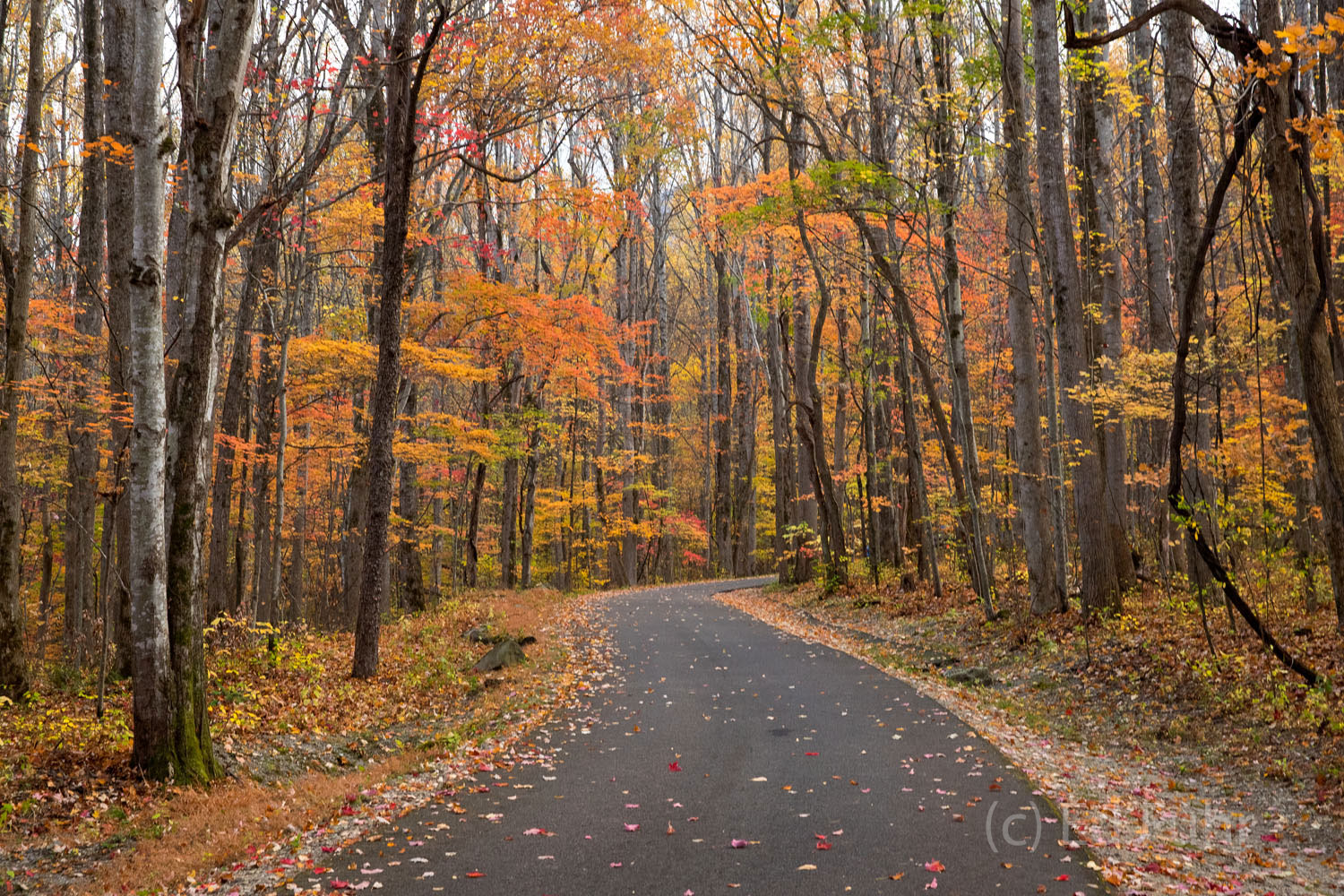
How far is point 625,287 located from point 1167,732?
24.7 meters

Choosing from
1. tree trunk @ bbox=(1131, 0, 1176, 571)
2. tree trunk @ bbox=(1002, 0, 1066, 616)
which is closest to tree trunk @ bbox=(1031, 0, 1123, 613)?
tree trunk @ bbox=(1002, 0, 1066, 616)

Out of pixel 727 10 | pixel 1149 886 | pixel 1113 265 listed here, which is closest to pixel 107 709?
pixel 1149 886

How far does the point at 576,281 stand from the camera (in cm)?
2977

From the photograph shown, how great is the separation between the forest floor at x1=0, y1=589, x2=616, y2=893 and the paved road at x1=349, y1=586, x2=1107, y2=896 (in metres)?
0.97

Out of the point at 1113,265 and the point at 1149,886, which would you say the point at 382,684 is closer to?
the point at 1149,886

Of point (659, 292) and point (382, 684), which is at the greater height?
point (659, 292)

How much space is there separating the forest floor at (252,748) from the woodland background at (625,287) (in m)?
0.45

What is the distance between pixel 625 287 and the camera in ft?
98.0

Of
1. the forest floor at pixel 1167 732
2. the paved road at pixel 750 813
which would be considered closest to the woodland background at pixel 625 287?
the forest floor at pixel 1167 732

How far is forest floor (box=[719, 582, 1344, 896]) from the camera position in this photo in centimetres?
488

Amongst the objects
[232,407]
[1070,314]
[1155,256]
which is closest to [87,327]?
[232,407]

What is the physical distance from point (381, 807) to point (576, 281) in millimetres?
25420

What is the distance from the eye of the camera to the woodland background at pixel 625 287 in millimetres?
6281

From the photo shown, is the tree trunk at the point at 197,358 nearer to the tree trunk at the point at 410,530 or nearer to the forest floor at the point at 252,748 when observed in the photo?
the forest floor at the point at 252,748
